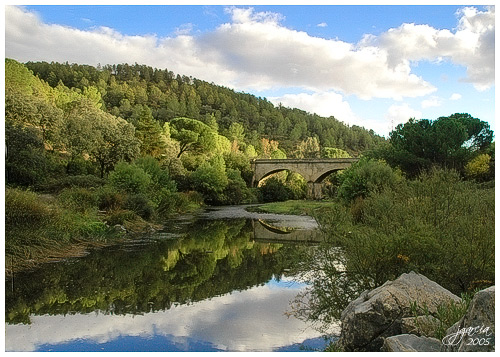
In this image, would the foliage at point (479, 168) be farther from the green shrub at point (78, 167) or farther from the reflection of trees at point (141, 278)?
the green shrub at point (78, 167)

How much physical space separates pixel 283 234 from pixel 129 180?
984 centimetres

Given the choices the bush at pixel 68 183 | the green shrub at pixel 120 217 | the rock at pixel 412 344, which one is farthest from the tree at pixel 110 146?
the rock at pixel 412 344

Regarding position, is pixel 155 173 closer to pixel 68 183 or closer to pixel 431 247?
pixel 68 183

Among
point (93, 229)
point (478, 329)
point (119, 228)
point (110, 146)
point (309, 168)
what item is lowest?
point (119, 228)

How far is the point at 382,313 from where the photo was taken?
5.77 meters

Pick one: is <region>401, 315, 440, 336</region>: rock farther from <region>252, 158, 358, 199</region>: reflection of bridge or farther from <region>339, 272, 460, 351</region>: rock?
<region>252, 158, 358, 199</region>: reflection of bridge

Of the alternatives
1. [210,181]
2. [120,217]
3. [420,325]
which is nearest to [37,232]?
[120,217]

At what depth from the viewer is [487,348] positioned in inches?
160

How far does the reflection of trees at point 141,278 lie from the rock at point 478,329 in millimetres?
4285

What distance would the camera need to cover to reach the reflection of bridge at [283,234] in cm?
1905

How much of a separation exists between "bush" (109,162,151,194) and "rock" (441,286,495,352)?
22950 mm

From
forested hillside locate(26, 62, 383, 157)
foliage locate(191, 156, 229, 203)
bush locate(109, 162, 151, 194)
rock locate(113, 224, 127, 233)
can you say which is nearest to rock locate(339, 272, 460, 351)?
rock locate(113, 224, 127, 233)

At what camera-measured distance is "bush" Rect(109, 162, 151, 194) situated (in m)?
25.9
